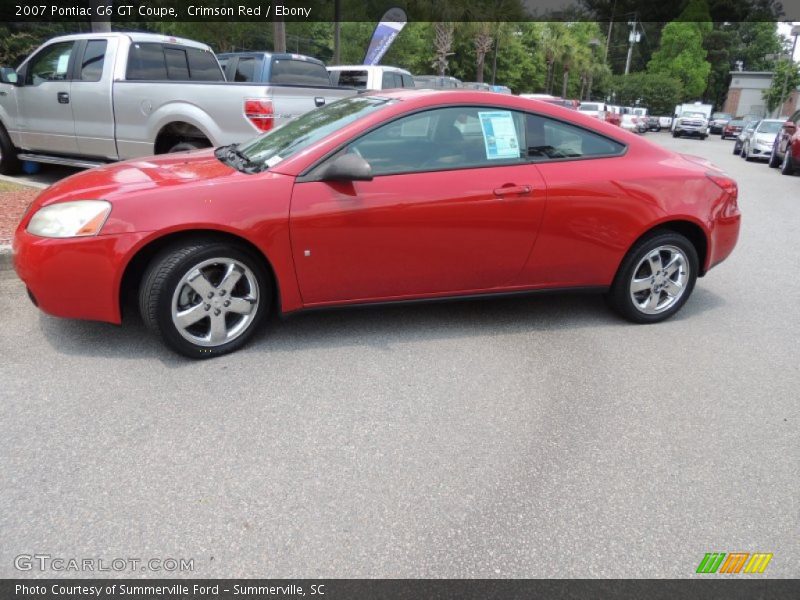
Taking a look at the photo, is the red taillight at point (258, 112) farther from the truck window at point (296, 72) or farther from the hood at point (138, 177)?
the truck window at point (296, 72)

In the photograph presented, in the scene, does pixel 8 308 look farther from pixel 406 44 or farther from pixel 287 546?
pixel 406 44

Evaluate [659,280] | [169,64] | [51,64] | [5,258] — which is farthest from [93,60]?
[659,280]

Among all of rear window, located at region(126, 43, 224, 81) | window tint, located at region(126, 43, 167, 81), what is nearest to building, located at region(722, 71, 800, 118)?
rear window, located at region(126, 43, 224, 81)

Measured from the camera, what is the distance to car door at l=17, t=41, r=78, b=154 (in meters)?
7.81

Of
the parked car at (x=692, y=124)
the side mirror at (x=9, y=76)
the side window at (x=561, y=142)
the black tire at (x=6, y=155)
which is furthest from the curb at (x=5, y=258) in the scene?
the parked car at (x=692, y=124)

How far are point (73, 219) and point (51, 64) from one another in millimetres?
5719

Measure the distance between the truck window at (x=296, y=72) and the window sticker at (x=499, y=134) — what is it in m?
6.81

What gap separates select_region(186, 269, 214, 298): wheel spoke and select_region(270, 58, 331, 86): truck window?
7361 mm

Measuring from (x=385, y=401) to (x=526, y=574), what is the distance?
1.33m

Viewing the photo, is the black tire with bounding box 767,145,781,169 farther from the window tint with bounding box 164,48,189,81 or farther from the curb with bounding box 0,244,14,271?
Answer: the curb with bounding box 0,244,14,271

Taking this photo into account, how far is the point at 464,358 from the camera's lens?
4.00 meters

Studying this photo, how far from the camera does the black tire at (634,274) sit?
4.51 m

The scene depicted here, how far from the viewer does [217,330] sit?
3.77 metres

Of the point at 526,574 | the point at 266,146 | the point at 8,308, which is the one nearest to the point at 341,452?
the point at 526,574
